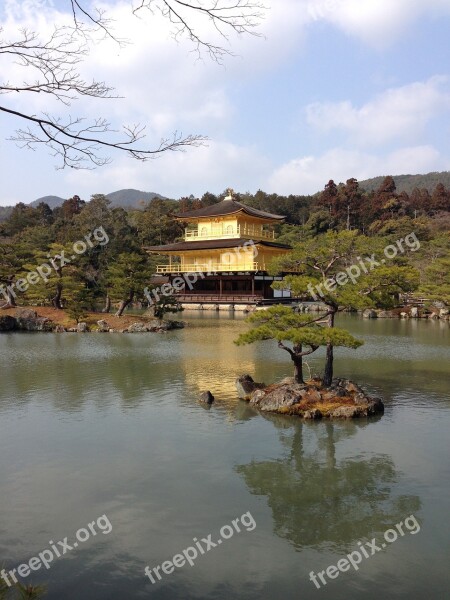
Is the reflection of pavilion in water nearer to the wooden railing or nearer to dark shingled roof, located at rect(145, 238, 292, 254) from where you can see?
the wooden railing

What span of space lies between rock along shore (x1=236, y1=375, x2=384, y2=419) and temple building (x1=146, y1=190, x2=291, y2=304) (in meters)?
22.0

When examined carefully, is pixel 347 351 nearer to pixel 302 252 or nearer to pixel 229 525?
pixel 302 252

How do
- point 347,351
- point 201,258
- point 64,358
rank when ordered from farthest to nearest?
point 201,258 < point 347,351 < point 64,358

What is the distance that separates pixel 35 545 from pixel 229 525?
83.8 inches

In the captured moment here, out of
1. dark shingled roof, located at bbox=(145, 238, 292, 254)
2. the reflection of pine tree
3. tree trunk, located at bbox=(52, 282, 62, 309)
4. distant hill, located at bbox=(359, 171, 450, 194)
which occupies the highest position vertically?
distant hill, located at bbox=(359, 171, 450, 194)

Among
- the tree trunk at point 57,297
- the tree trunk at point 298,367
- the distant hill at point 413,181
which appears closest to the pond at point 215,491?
the tree trunk at point 298,367

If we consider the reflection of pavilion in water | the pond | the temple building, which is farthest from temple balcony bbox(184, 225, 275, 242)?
the pond

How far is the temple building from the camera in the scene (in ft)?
113

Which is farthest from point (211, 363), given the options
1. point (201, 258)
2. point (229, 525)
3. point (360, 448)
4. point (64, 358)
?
point (201, 258)

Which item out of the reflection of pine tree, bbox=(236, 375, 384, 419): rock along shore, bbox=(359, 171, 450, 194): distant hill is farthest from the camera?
bbox=(359, 171, 450, 194): distant hill

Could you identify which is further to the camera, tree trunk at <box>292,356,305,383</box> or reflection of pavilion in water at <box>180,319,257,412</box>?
reflection of pavilion in water at <box>180,319,257,412</box>

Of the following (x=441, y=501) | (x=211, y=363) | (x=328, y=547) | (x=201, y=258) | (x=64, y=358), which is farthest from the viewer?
(x=201, y=258)

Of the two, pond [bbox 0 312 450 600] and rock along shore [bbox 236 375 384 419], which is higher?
rock along shore [bbox 236 375 384 419]

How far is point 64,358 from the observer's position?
1580 cm
